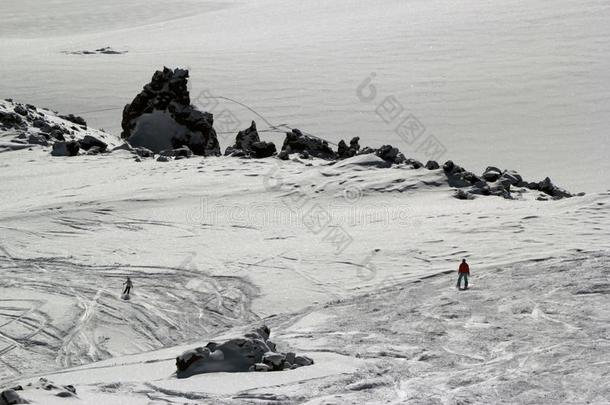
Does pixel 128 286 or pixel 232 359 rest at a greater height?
pixel 128 286

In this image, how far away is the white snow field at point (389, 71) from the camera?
1718 inches

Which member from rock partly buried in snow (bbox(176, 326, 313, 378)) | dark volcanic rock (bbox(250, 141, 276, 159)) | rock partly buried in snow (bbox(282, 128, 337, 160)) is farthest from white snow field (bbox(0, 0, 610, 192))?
rock partly buried in snow (bbox(176, 326, 313, 378))

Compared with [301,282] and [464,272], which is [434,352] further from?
[301,282]

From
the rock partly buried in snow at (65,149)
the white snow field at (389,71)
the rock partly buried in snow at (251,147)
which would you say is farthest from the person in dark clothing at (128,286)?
the white snow field at (389,71)

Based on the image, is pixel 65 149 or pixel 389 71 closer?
pixel 65 149

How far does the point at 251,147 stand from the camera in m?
36.1

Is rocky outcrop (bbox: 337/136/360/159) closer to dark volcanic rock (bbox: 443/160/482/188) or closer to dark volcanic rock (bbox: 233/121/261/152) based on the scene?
dark volcanic rock (bbox: 233/121/261/152)

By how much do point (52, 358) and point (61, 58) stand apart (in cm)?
5108

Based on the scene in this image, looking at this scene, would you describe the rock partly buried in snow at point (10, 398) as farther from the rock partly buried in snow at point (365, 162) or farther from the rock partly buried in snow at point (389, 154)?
the rock partly buried in snow at point (389, 154)

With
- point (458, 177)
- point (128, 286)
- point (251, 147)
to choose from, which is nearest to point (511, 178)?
point (458, 177)

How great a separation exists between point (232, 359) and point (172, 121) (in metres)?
24.3

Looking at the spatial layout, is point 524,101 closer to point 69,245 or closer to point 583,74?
point 583,74

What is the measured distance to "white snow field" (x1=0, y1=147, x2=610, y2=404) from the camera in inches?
632

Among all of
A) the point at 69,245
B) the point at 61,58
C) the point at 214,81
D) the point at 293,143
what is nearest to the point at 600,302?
the point at 69,245
